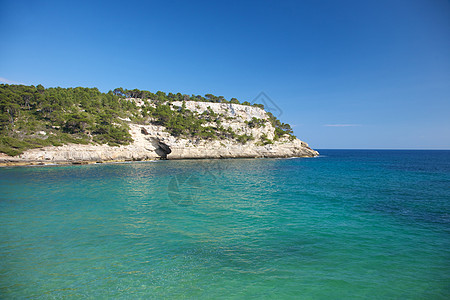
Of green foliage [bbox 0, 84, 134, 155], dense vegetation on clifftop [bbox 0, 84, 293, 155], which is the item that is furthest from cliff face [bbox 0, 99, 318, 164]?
green foliage [bbox 0, 84, 134, 155]

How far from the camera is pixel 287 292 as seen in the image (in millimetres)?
5125

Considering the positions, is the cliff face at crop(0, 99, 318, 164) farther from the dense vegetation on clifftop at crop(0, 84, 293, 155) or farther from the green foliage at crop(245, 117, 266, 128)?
the dense vegetation on clifftop at crop(0, 84, 293, 155)

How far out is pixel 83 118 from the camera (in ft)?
147

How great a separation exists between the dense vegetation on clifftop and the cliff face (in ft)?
4.89

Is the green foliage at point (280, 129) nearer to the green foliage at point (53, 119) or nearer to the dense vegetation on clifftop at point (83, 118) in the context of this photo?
the dense vegetation on clifftop at point (83, 118)

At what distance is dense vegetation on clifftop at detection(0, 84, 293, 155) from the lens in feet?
128

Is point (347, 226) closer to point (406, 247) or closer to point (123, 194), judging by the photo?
point (406, 247)

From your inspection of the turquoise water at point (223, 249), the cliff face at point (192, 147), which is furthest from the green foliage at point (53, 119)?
the turquoise water at point (223, 249)

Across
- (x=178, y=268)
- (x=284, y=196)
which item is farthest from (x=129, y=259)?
(x=284, y=196)

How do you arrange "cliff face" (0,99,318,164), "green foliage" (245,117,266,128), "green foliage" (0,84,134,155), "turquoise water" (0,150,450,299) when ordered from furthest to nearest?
1. "green foliage" (245,117,266,128)
2. "cliff face" (0,99,318,164)
3. "green foliage" (0,84,134,155)
4. "turquoise water" (0,150,450,299)

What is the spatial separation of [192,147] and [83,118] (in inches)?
951

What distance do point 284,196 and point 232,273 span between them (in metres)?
10.6

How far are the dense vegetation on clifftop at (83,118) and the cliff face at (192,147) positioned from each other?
4.89ft

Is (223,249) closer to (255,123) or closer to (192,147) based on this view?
(192,147)
